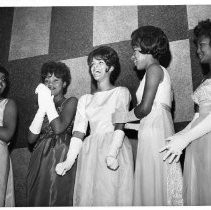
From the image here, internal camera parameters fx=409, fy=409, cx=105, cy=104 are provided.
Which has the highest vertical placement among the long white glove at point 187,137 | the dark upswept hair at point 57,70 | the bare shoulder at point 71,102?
the dark upswept hair at point 57,70

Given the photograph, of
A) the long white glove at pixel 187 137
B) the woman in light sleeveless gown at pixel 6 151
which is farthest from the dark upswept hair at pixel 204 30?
the woman in light sleeveless gown at pixel 6 151

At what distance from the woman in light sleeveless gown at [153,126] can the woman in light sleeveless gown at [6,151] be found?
66cm

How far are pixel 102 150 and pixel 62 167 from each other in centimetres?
22

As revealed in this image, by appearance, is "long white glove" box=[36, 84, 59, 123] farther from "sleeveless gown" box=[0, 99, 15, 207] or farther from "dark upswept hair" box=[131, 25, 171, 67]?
"dark upswept hair" box=[131, 25, 171, 67]

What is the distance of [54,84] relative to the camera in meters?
2.40

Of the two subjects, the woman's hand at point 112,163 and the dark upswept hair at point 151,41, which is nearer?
the woman's hand at point 112,163

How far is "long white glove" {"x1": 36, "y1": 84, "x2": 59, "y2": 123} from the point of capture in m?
2.16

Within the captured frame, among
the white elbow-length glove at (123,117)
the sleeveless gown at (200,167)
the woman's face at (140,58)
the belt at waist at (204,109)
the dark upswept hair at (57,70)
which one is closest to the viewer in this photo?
the sleeveless gown at (200,167)

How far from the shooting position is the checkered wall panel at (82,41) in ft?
7.63

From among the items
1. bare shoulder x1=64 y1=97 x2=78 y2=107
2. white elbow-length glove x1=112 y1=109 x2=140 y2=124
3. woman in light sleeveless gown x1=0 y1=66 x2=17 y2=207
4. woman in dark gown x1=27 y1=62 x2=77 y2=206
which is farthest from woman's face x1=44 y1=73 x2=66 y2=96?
white elbow-length glove x1=112 y1=109 x2=140 y2=124

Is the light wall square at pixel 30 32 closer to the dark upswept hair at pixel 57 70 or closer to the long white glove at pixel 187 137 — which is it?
the dark upswept hair at pixel 57 70

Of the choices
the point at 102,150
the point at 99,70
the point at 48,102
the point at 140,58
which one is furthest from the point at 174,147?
the point at 48,102

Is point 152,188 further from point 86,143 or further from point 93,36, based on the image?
point 93,36

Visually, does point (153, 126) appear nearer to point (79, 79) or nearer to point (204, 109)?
point (204, 109)
